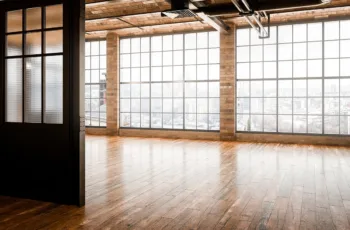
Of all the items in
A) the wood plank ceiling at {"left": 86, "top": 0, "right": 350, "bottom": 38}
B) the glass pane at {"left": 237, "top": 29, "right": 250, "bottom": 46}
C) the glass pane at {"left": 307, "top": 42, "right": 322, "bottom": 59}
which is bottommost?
the glass pane at {"left": 307, "top": 42, "right": 322, "bottom": 59}

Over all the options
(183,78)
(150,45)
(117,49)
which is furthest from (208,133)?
(117,49)

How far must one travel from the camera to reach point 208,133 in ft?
34.7

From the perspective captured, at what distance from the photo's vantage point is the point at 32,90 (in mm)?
4086

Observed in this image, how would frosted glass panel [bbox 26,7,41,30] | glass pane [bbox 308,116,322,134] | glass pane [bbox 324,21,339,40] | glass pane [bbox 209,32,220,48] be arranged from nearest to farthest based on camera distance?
1. frosted glass panel [bbox 26,7,41,30]
2. glass pane [bbox 324,21,339,40]
3. glass pane [bbox 308,116,322,134]
4. glass pane [bbox 209,32,220,48]

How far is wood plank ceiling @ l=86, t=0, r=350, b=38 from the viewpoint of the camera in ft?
27.8

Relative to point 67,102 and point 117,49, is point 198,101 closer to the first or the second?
point 117,49

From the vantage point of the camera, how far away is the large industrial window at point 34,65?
389cm

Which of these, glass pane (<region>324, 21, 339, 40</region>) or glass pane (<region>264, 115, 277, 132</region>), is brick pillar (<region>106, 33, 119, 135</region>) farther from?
glass pane (<region>324, 21, 339, 40</region>)

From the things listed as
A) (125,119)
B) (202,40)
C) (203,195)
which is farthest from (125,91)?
(203,195)

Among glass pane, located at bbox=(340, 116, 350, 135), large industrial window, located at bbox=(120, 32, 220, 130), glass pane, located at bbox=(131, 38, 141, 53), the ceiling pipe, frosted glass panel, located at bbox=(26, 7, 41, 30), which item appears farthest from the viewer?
glass pane, located at bbox=(131, 38, 141, 53)

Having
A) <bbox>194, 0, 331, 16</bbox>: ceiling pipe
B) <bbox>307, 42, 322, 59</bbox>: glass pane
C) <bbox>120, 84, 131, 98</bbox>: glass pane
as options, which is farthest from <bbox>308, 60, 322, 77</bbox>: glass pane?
<bbox>120, 84, 131, 98</bbox>: glass pane

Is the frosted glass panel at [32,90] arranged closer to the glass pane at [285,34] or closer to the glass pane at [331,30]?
the glass pane at [285,34]

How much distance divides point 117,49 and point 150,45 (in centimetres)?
124

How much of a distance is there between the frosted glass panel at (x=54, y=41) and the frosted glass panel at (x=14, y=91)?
1.64ft
